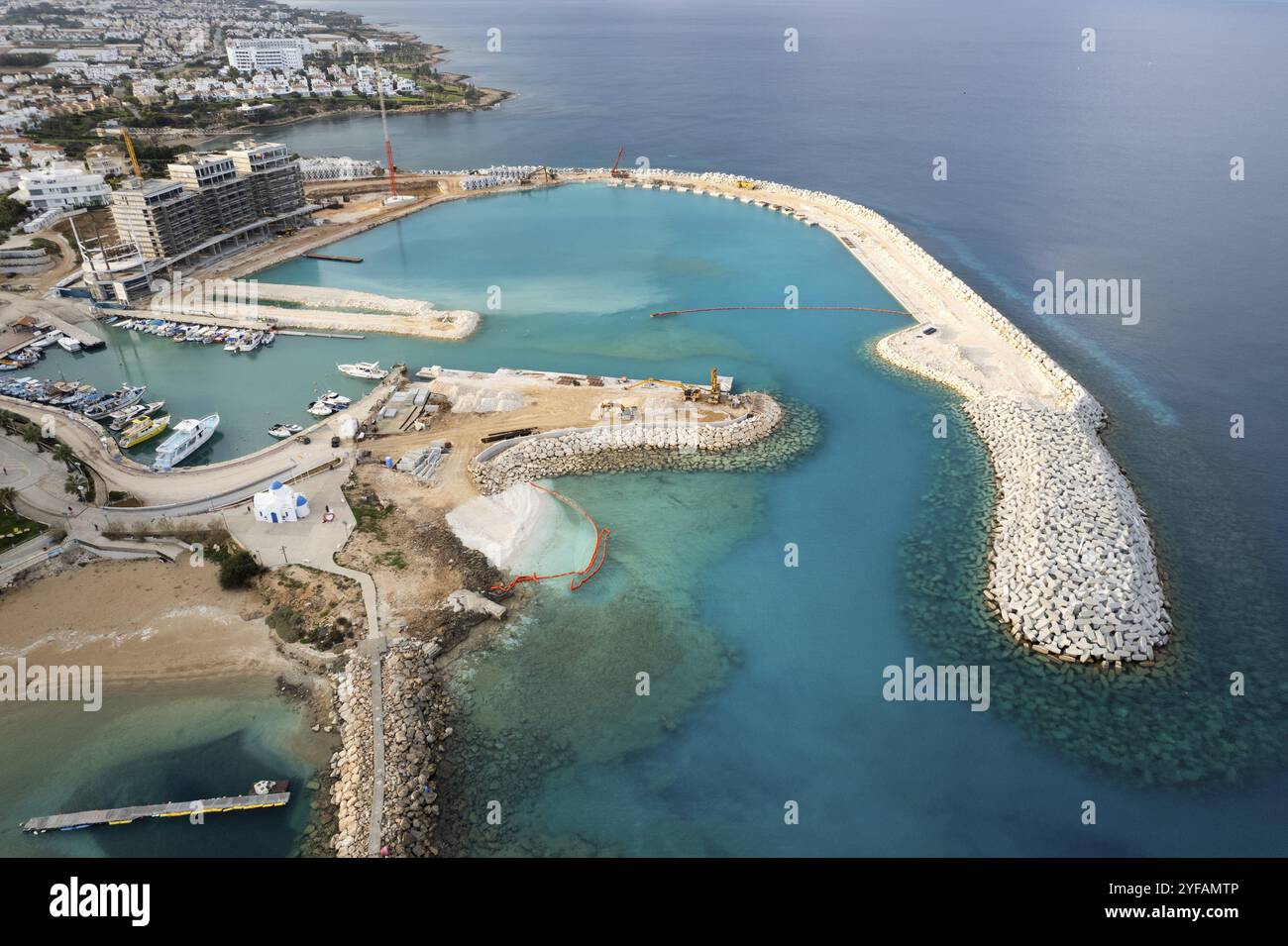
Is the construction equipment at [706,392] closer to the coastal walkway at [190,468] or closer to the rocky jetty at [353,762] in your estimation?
the coastal walkway at [190,468]

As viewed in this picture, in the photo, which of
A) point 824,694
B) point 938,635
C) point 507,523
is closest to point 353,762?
point 507,523

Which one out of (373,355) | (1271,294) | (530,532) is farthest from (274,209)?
(1271,294)

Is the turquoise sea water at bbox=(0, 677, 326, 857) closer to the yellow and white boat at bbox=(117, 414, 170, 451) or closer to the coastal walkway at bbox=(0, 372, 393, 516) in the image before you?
the coastal walkway at bbox=(0, 372, 393, 516)

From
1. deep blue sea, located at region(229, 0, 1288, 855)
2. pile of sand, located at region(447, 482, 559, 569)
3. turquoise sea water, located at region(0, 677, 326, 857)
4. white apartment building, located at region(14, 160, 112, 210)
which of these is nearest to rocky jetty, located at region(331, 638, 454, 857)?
turquoise sea water, located at region(0, 677, 326, 857)

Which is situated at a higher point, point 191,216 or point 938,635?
point 191,216

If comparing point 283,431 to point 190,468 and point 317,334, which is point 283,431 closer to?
point 190,468

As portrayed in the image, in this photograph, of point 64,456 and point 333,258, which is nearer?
point 64,456
